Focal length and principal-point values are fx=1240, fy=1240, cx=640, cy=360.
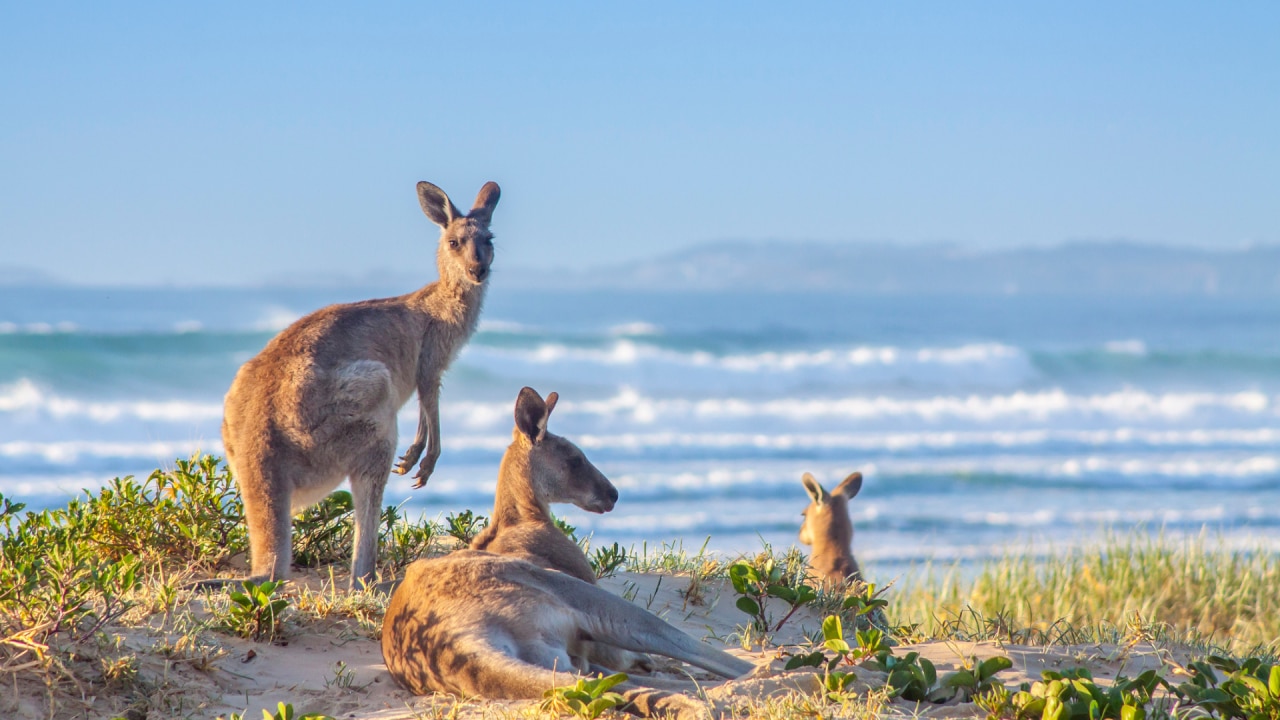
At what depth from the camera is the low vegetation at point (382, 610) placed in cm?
366

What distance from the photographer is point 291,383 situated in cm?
537

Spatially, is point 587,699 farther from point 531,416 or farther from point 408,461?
point 408,461

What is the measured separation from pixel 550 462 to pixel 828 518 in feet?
7.82

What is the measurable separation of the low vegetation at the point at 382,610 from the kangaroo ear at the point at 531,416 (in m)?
0.81

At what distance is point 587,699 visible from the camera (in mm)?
3428

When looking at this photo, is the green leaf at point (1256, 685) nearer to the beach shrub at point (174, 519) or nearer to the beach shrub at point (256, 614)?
the beach shrub at point (256, 614)

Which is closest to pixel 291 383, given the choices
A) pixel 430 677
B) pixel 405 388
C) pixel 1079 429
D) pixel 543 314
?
pixel 405 388

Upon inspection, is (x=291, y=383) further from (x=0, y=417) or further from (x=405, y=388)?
(x=0, y=417)

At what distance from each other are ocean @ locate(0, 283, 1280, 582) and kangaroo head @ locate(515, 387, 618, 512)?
1733mm

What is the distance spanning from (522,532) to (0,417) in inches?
715

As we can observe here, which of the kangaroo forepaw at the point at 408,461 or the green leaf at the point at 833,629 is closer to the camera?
the green leaf at the point at 833,629

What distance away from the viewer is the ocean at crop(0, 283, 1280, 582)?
1403cm

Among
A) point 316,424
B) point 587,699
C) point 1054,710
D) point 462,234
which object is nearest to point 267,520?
point 316,424

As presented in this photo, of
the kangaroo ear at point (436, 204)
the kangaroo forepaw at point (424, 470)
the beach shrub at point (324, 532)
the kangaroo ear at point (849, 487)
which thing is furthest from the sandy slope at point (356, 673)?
the kangaroo ear at point (436, 204)
